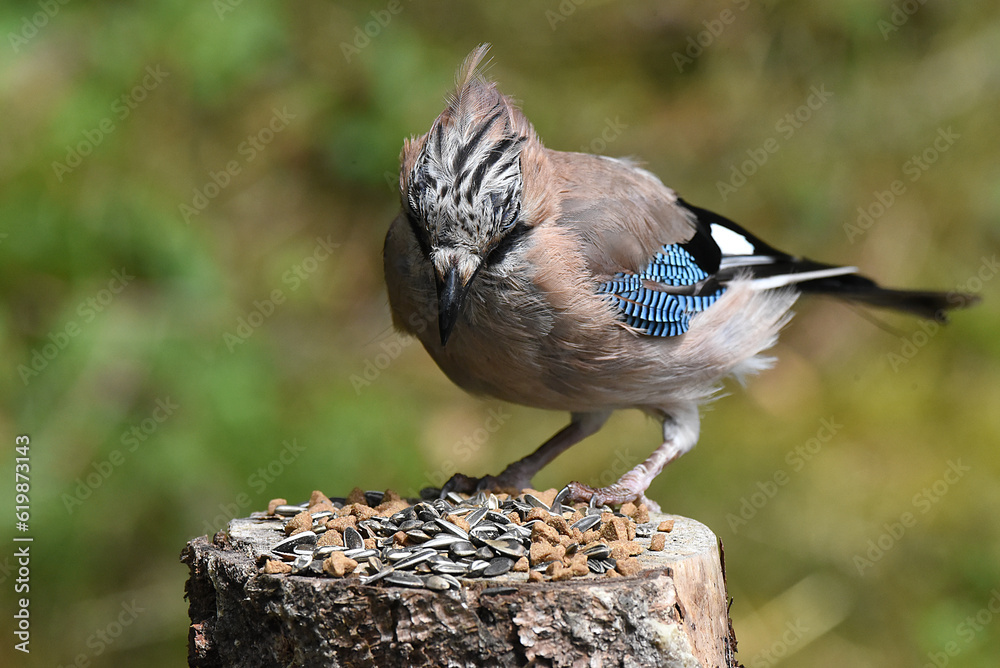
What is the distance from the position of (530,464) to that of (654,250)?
101cm

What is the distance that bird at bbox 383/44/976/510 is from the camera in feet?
10.5

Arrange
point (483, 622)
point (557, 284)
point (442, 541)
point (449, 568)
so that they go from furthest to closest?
point (557, 284) → point (442, 541) → point (449, 568) → point (483, 622)

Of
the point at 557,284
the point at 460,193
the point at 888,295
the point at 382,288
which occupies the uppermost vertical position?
the point at 460,193

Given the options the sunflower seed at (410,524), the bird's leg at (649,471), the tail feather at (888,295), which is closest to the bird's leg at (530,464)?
the bird's leg at (649,471)

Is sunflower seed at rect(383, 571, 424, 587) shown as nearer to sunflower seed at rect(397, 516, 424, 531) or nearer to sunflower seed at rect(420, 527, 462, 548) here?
sunflower seed at rect(420, 527, 462, 548)

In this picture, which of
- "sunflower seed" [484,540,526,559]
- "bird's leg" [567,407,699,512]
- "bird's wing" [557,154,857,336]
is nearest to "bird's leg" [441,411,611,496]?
"bird's leg" [567,407,699,512]

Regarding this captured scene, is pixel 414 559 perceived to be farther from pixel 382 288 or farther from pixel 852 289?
pixel 382 288

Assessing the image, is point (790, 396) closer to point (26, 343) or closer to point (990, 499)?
point (990, 499)

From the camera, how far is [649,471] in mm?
3885

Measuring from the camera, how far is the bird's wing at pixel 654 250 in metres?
3.67

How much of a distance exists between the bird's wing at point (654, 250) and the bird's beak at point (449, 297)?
64 cm

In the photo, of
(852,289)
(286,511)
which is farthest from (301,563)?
(852,289)

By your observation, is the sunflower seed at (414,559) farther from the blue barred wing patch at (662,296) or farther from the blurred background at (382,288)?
the blurred background at (382,288)

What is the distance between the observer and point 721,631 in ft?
A: 9.52
